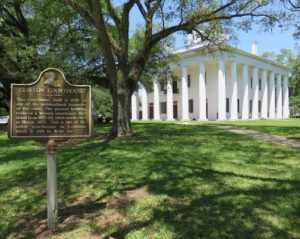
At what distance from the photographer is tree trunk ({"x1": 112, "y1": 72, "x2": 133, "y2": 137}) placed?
14.2 m

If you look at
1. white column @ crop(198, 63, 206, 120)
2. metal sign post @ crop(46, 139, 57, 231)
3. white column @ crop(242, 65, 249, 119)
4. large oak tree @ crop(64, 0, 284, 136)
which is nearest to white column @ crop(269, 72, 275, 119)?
white column @ crop(242, 65, 249, 119)

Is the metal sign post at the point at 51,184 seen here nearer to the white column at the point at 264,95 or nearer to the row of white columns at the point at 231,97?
the row of white columns at the point at 231,97

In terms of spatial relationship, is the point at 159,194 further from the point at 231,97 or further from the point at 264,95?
the point at 264,95

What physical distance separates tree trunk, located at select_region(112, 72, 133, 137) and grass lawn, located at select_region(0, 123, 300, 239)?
11.1ft

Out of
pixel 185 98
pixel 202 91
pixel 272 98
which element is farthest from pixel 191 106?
pixel 272 98

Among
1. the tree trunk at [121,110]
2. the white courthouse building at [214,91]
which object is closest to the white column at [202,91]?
the white courthouse building at [214,91]

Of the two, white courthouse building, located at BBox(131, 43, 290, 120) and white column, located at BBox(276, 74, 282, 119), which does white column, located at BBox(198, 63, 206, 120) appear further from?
white column, located at BBox(276, 74, 282, 119)

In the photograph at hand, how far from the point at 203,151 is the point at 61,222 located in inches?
220

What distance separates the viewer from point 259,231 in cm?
505

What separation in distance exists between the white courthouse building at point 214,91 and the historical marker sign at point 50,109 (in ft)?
118

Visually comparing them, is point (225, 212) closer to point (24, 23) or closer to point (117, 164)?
point (117, 164)

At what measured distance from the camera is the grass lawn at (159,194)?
5355 millimetres

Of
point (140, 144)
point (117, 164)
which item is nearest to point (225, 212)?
point (117, 164)

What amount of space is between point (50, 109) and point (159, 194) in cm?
230
